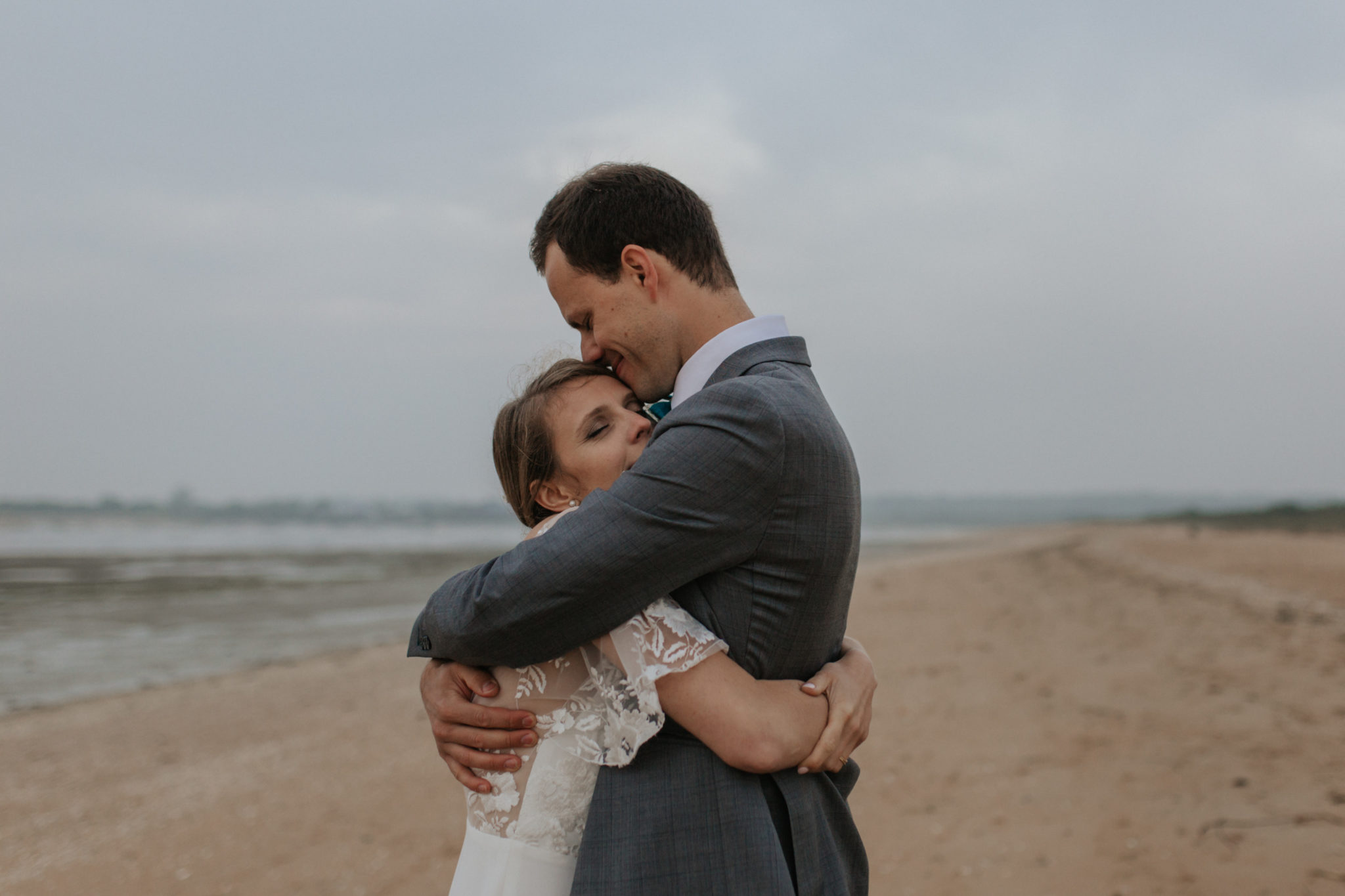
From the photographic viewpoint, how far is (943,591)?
16.8 m

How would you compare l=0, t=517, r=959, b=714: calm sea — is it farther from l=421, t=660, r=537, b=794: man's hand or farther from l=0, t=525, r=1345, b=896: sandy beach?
l=421, t=660, r=537, b=794: man's hand

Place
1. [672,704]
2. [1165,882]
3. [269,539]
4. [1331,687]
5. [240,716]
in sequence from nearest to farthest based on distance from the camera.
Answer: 1. [672,704]
2. [1165,882]
3. [1331,687]
4. [240,716]
5. [269,539]

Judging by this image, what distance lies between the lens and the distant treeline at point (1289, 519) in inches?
1287

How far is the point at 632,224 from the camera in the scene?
1.83 m

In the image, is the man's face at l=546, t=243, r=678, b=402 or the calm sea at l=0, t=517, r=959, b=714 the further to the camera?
the calm sea at l=0, t=517, r=959, b=714

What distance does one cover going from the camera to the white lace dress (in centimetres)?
156

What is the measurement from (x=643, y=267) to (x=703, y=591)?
68 centimetres

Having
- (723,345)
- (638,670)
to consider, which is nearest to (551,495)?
(723,345)

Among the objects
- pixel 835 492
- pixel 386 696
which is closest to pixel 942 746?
pixel 386 696

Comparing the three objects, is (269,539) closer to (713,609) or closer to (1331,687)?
(1331,687)

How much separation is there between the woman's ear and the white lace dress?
16.2 inches

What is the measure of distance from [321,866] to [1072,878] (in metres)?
4.23

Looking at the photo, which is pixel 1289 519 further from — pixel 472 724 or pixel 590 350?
pixel 472 724

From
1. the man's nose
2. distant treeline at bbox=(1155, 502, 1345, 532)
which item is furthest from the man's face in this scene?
Result: distant treeline at bbox=(1155, 502, 1345, 532)
